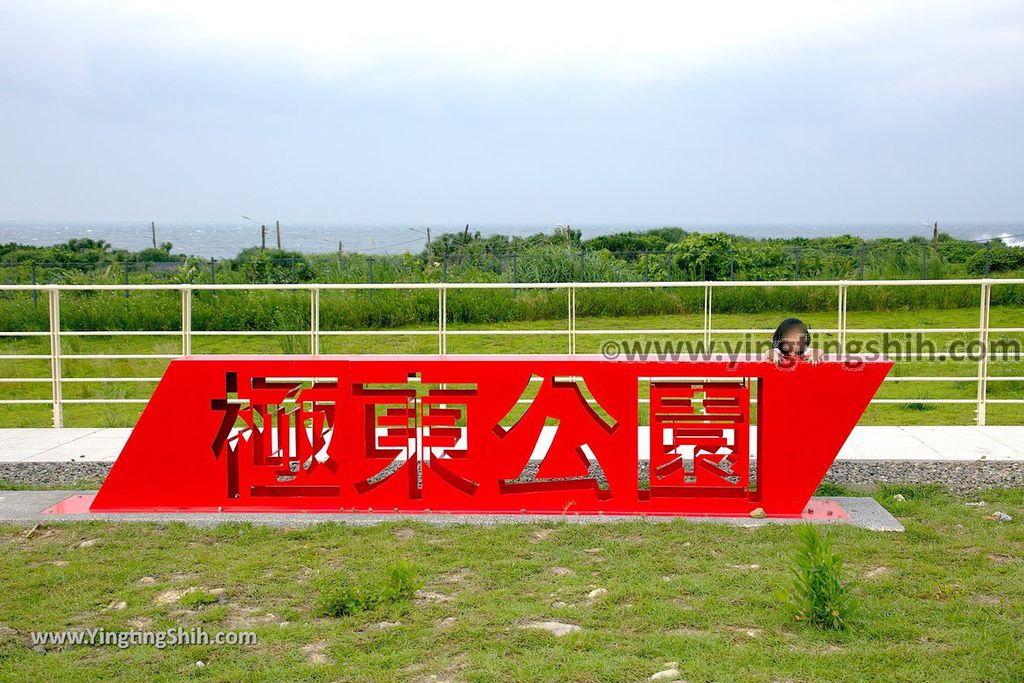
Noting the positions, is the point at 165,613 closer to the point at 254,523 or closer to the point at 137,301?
Answer: the point at 254,523

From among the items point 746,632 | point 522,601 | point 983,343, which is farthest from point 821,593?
point 983,343

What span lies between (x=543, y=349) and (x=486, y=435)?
9635 mm

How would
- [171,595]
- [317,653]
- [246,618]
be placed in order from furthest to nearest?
[171,595] < [246,618] < [317,653]

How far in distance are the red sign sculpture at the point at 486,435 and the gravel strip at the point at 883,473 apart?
0.86 m

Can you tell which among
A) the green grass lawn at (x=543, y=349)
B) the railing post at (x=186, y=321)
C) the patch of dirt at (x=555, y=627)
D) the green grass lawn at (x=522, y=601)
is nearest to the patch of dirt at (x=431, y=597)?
the green grass lawn at (x=522, y=601)

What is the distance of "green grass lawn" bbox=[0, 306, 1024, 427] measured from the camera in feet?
33.9

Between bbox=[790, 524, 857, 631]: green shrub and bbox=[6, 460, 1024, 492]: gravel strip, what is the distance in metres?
2.35

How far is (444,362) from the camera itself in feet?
17.3

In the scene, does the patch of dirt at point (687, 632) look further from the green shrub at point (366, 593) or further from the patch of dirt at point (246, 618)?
the patch of dirt at point (246, 618)

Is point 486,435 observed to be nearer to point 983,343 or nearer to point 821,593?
point 821,593

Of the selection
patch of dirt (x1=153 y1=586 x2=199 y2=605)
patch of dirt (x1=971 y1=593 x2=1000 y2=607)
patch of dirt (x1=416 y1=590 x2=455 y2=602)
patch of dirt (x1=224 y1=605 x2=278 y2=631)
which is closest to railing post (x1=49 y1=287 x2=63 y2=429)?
patch of dirt (x1=153 y1=586 x2=199 y2=605)

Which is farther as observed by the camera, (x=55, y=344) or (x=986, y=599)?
(x=55, y=344)

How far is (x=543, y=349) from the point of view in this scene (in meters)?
14.9

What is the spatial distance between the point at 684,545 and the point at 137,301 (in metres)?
13.0
